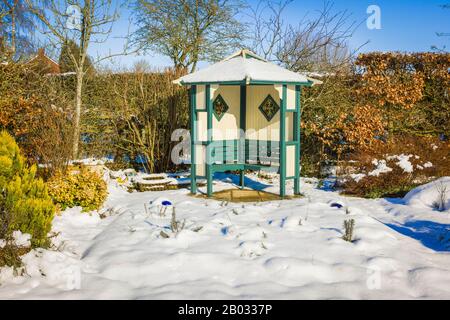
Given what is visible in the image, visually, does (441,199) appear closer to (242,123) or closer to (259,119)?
(259,119)

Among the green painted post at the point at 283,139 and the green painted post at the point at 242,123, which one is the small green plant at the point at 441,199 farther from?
the green painted post at the point at 242,123

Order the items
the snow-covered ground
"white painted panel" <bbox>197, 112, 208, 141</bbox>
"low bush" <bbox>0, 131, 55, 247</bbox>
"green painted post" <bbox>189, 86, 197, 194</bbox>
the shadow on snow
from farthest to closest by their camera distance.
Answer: "white painted panel" <bbox>197, 112, 208, 141</bbox>
"green painted post" <bbox>189, 86, 197, 194</bbox>
the shadow on snow
"low bush" <bbox>0, 131, 55, 247</bbox>
the snow-covered ground

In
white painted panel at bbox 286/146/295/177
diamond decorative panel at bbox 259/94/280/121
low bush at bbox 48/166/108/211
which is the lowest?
low bush at bbox 48/166/108/211

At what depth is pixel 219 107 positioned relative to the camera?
10.1m

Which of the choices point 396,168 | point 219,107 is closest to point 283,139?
point 219,107

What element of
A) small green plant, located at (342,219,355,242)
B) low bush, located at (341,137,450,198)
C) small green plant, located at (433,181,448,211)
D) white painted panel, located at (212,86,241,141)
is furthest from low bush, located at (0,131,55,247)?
low bush, located at (341,137,450,198)

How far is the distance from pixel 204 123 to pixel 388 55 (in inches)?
232

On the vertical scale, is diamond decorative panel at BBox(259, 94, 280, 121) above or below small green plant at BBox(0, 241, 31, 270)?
above

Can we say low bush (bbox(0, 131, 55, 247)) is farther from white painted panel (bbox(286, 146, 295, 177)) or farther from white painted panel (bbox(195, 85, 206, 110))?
white painted panel (bbox(286, 146, 295, 177))

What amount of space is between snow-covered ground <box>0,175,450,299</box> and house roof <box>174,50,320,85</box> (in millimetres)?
2261

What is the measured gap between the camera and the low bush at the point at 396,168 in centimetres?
955

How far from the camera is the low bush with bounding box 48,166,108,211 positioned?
754 centimetres

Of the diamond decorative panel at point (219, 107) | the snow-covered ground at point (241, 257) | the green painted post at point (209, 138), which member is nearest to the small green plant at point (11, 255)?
the snow-covered ground at point (241, 257)
